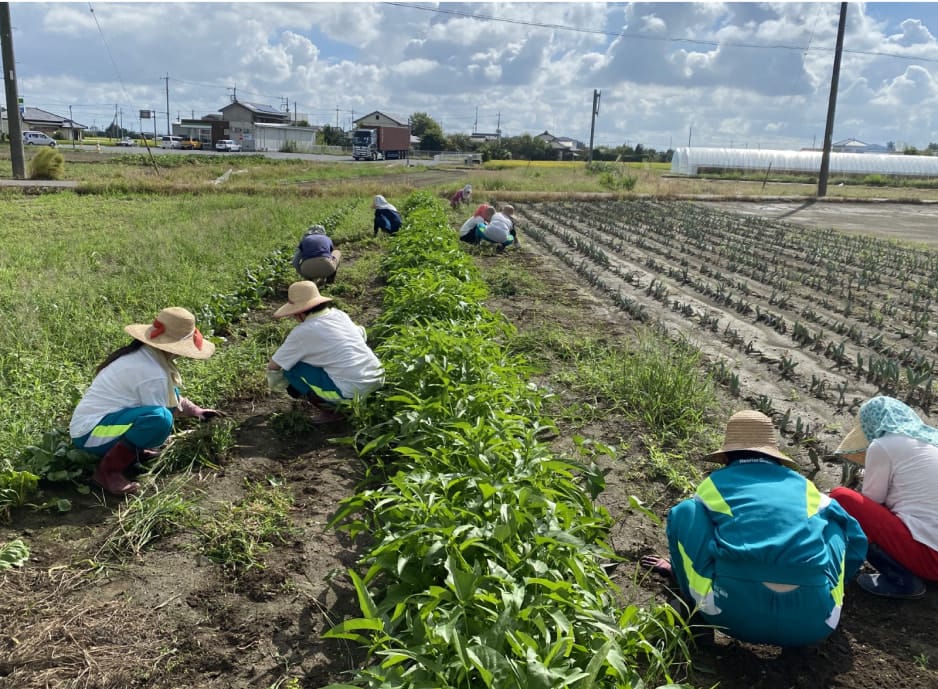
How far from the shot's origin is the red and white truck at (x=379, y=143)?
55562 mm

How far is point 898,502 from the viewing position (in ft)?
9.50

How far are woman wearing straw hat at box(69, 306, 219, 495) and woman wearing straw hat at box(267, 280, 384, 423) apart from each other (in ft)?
2.30

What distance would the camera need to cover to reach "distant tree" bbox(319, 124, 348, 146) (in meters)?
77.2

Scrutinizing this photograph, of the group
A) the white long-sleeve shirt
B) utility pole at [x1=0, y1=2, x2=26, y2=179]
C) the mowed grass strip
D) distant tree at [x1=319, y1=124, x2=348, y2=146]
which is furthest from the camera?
distant tree at [x1=319, y1=124, x2=348, y2=146]

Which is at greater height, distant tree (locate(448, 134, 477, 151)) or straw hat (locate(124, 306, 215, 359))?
distant tree (locate(448, 134, 477, 151))

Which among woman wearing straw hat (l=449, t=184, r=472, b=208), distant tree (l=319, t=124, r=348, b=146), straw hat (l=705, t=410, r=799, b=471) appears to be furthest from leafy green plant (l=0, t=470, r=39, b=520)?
distant tree (l=319, t=124, r=348, b=146)

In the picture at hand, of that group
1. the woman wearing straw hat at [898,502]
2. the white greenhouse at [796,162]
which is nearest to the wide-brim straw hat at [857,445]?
the woman wearing straw hat at [898,502]

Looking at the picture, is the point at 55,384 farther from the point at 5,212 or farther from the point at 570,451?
the point at 5,212

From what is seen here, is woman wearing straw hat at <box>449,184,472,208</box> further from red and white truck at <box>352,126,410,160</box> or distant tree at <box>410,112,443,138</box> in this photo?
distant tree at <box>410,112,443,138</box>

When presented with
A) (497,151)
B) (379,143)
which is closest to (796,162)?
(497,151)

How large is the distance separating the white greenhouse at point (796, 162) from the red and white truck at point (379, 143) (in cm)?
2475

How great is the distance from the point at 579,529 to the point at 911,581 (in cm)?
155

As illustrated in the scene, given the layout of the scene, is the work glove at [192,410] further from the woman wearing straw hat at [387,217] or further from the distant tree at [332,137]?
the distant tree at [332,137]

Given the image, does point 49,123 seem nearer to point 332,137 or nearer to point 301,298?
point 332,137
